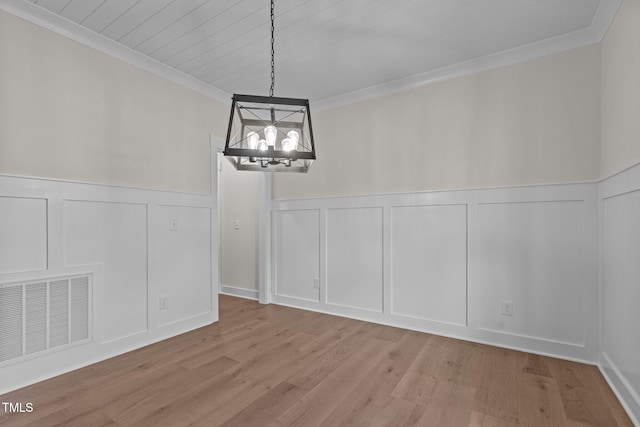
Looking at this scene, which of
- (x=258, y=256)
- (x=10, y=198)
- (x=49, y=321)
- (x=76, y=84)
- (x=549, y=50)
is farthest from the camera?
(x=258, y=256)

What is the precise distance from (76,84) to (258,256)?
8.72ft

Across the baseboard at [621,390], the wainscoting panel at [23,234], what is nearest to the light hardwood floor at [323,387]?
the baseboard at [621,390]

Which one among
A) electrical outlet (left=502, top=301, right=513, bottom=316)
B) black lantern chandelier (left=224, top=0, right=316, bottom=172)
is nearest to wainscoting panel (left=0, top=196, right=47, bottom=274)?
black lantern chandelier (left=224, top=0, right=316, bottom=172)

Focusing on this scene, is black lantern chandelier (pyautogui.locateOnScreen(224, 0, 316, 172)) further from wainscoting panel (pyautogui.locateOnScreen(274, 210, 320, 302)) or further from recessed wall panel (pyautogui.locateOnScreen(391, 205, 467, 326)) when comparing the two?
wainscoting panel (pyautogui.locateOnScreen(274, 210, 320, 302))

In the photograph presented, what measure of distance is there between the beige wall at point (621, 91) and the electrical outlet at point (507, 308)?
47.2 inches

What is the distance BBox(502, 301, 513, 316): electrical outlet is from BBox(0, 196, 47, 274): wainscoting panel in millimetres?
3536

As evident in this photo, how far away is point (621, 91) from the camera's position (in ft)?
6.38

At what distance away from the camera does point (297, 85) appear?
10.9 ft

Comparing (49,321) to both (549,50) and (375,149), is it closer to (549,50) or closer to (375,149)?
(375,149)

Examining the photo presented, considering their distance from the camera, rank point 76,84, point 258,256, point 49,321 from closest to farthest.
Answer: point 49,321, point 76,84, point 258,256

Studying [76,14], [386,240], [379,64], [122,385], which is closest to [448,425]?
[386,240]

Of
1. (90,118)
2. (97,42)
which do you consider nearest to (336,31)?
(97,42)

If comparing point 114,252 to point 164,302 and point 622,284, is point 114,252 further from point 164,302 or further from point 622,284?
point 622,284

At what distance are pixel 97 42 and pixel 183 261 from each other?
1979mm
